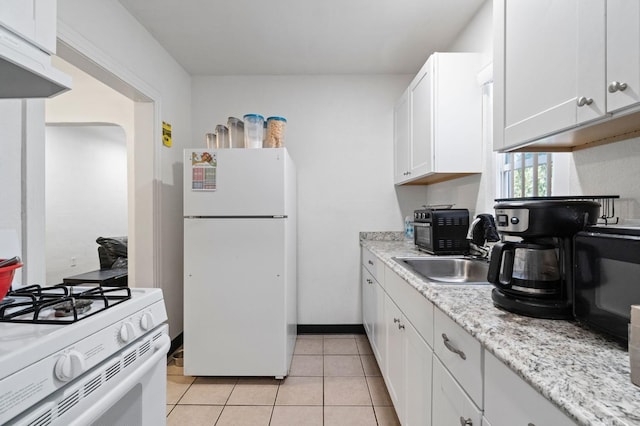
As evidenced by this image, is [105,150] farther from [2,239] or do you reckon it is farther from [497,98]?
[497,98]

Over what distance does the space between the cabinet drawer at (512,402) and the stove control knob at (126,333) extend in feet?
3.19

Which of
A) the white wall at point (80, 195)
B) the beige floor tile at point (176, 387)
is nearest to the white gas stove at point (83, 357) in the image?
the beige floor tile at point (176, 387)

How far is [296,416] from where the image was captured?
1.81m

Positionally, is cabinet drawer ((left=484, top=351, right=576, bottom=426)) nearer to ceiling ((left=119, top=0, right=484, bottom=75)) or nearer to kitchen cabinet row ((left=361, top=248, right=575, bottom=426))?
kitchen cabinet row ((left=361, top=248, right=575, bottom=426))

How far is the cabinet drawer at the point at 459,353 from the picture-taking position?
814 mm

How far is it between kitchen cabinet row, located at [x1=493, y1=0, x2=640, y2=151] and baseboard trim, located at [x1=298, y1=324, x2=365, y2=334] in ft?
7.37

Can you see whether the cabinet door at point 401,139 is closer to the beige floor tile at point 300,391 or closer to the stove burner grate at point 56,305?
the beige floor tile at point 300,391

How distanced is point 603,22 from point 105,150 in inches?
235

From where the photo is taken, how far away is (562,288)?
2.75 feet

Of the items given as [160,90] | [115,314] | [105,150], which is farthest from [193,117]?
[105,150]

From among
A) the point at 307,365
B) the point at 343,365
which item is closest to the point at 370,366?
the point at 343,365

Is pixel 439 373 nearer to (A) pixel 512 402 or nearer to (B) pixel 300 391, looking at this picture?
(A) pixel 512 402

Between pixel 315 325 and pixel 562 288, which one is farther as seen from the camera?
pixel 315 325

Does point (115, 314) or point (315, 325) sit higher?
point (115, 314)
